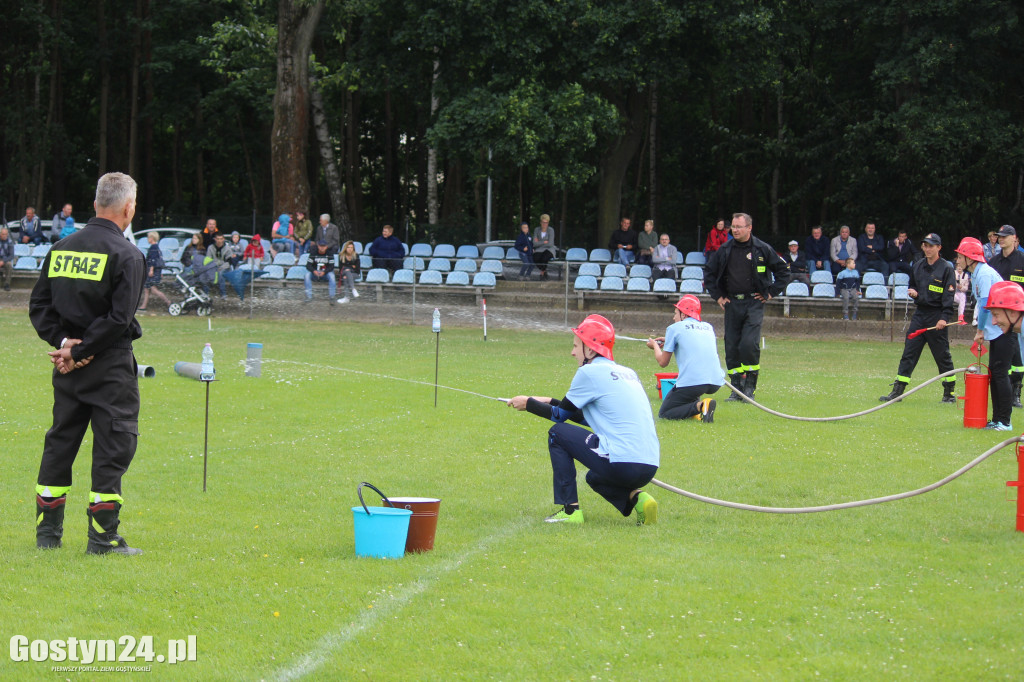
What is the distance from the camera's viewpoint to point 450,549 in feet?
21.8

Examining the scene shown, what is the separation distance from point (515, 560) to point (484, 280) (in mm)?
20118

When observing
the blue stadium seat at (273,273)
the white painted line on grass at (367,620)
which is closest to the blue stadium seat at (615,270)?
the blue stadium seat at (273,273)

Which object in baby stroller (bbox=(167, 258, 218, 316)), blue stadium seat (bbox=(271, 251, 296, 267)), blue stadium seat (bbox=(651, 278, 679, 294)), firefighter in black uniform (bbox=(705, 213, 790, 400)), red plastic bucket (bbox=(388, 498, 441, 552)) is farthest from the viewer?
blue stadium seat (bbox=(271, 251, 296, 267))

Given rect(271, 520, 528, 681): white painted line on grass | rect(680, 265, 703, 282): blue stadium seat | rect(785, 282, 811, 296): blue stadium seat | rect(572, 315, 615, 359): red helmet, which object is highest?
rect(680, 265, 703, 282): blue stadium seat

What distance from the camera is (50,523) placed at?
6.41m

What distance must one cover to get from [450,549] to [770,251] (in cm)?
792

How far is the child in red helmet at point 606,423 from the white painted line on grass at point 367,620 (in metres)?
0.90

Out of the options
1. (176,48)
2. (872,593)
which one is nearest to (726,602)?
(872,593)

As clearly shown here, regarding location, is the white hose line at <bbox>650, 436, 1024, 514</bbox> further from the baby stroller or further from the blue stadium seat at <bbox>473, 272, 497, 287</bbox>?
the baby stroller

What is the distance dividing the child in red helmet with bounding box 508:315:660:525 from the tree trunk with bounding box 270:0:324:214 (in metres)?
24.0

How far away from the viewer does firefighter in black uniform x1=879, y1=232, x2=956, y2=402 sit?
43.6 feet

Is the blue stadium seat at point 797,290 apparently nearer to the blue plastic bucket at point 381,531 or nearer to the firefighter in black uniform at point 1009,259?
the firefighter in black uniform at point 1009,259

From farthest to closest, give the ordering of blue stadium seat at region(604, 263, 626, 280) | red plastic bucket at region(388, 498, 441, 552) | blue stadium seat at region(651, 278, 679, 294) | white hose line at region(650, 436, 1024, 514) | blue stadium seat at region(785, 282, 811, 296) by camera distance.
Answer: blue stadium seat at region(604, 263, 626, 280) < blue stadium seat at region(651, 278, 679, 294) < blue stadium seat at region(785, 282, 811, 296) < white hose line at region(650, 436, 1024, 514) < red plastic bucket at region(388, 498, 441, 552)

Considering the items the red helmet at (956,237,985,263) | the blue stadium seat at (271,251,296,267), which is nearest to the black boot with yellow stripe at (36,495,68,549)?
the red helmet at (956,237,985,263)
